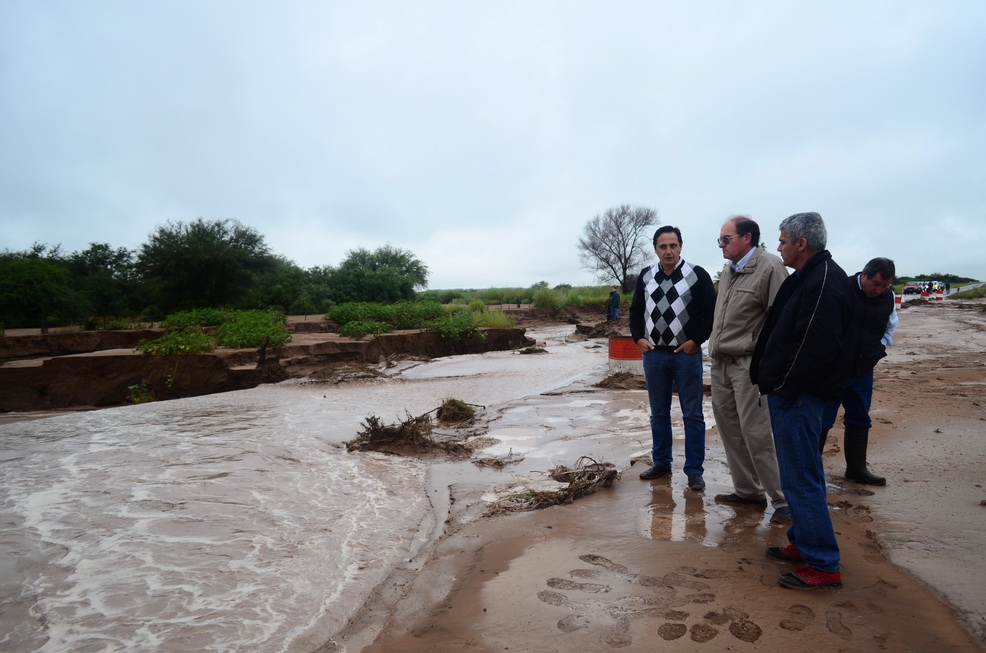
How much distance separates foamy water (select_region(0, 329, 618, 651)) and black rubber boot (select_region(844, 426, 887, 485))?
2476mm

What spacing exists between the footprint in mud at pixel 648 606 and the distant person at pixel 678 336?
59.6 inches

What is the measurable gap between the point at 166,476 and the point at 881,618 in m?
5.63

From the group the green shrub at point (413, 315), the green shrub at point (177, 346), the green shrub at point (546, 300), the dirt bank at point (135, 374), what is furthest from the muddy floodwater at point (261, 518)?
the green shrub at point (546, 300)

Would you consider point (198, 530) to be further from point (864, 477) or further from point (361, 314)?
point (361, 314)

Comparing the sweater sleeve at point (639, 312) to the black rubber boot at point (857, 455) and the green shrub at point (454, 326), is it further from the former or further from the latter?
the green shrub at point (454, 326)

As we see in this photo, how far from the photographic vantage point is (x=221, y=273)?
24.3m

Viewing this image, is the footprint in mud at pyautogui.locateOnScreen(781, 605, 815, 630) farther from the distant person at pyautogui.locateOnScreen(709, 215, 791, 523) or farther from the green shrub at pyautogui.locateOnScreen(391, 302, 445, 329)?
the green shrub at pyautogui.locateOnScreen(391, 302, 445, 329)

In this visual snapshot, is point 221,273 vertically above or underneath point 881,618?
above

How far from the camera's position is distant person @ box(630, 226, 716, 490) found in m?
4.19

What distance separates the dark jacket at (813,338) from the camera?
8.66 ft

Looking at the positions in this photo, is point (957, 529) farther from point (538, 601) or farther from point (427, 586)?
point (427, 586)

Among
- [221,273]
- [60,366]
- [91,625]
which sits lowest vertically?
[91,625]

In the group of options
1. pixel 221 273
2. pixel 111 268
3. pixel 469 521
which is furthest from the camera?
pixel 111 268

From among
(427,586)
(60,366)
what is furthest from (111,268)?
(427,586)
